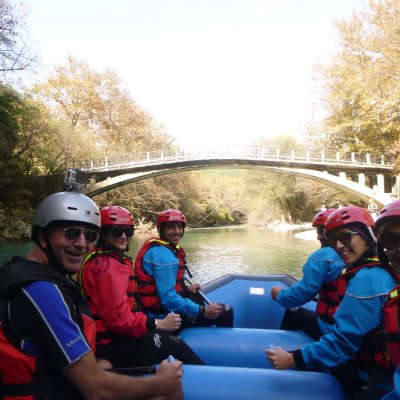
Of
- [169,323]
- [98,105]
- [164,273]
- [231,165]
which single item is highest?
[98,105]

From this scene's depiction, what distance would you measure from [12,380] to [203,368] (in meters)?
1.07

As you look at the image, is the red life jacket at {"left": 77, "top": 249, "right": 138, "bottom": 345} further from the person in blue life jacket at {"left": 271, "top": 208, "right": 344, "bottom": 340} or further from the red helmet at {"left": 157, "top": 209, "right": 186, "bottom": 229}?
the person in blue life jacket at {"left": 271, "top": 208, "right": 344, "bottom": 340}

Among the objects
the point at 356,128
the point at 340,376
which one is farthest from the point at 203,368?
the point at 356,128

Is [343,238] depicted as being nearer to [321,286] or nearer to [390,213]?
[390,213]

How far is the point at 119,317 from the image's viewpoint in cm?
211

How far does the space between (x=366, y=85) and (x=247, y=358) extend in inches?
819

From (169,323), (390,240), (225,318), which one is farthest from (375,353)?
(225,318)

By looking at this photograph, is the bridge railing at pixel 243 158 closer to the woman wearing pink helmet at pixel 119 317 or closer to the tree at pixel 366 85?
the tree at pixel 366 85

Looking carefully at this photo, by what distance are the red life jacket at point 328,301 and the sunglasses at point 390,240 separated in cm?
117

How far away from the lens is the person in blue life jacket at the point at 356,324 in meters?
1.69

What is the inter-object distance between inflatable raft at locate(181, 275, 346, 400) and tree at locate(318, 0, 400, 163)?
57.0 feet

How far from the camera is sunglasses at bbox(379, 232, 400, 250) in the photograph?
1474mm

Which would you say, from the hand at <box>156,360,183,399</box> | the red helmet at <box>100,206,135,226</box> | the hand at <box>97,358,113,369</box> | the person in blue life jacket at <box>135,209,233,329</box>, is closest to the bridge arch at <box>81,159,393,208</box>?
the person in blue life jacket at <box>135,209,233,329</box>

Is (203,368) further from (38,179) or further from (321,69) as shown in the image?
(321,69)
